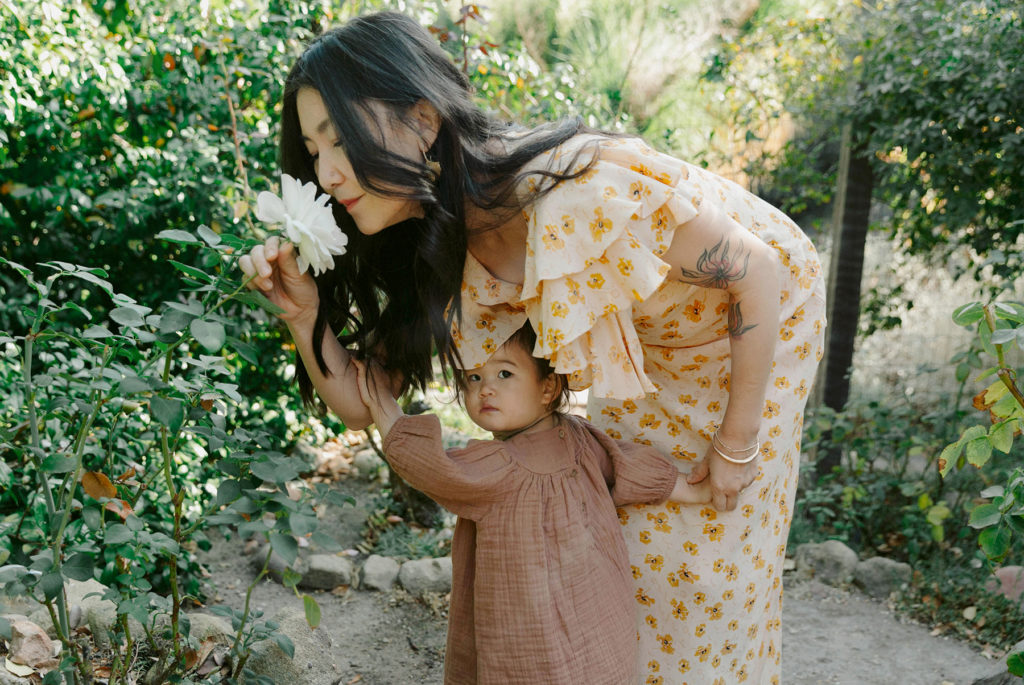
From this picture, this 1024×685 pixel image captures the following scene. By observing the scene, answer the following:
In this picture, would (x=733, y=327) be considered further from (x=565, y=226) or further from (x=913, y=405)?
(x=913, y=405)

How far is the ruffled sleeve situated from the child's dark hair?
118 millimetres

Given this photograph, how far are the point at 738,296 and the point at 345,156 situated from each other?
69 cm

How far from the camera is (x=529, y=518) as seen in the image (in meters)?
1.53

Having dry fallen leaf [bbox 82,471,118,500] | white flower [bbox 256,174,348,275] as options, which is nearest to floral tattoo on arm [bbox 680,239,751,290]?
white flower [bbox 256,174,348,275]

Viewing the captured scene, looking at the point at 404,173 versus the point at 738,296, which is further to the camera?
the point at 738,296

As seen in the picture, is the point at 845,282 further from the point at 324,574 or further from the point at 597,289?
the point at 597,289

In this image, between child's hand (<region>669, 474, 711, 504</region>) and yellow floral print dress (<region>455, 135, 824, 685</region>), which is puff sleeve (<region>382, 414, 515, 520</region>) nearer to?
yellow floral print dress (<region>455, 135, 824, 685</region>)

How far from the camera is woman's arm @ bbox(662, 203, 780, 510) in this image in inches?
58.4

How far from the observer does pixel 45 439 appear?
2240 millimetres

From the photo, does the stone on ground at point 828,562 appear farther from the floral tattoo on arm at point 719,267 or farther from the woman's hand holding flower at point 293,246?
the woman's hand holding flower at point 293,246

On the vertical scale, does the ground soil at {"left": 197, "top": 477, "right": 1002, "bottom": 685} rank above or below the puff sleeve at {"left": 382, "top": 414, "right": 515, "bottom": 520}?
below

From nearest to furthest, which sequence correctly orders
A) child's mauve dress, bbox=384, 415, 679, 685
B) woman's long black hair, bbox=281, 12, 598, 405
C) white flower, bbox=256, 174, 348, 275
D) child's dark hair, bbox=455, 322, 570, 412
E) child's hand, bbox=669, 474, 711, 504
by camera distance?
1. white flower, bbox=256, 174, 348, 275
2. woman's long black hair, bbox=281, 12, 598, 405
3. child's mauve dress, bbox=384, 415, 679, 685
4. child's dark hair, bbox=455, 322, 570, 412
5. child's hand, bbox=669, 474, 711, 504

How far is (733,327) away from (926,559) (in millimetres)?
1993

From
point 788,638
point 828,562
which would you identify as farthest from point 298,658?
point 828,562
